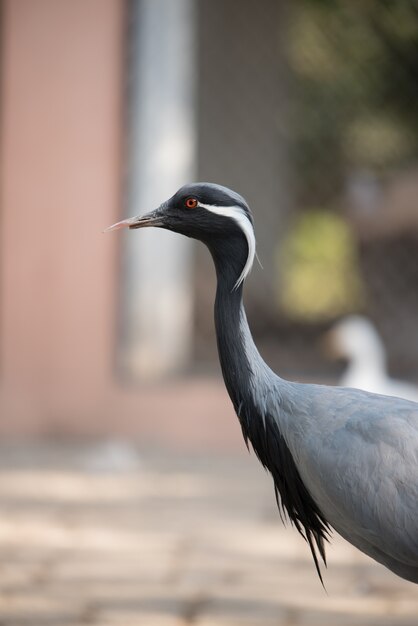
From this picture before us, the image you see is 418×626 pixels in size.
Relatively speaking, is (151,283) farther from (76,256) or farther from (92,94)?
(92,94)

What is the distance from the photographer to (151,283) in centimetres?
729

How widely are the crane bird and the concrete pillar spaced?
3912 mm

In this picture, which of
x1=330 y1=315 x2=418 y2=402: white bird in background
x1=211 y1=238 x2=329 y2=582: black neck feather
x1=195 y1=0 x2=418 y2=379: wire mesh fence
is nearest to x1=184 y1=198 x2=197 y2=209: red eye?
x1=211 y1=238 x2=329 y2=582: black neck feather

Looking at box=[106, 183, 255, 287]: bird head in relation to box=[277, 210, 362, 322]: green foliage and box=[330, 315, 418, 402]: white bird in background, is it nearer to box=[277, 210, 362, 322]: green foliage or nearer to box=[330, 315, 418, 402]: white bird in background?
box=[330, 315, 418, 402]: white bird in background

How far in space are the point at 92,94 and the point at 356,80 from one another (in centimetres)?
309

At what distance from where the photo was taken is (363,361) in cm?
646

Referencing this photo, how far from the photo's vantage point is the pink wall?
23.5 feet

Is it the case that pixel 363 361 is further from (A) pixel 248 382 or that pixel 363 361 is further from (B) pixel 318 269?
(B) pixel 318 269

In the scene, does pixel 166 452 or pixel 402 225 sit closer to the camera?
pixel 166 452

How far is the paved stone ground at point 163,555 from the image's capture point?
409 cm

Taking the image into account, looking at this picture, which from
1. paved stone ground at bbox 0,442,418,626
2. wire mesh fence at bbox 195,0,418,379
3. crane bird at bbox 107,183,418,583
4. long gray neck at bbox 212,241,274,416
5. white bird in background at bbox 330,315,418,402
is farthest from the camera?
wire mesh fence at bbox 195,0,418,379

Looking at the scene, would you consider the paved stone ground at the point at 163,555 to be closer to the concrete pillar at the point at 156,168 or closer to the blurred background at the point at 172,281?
the blurred background at the point at 172,281

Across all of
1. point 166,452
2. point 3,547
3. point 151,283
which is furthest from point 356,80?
point 3,547

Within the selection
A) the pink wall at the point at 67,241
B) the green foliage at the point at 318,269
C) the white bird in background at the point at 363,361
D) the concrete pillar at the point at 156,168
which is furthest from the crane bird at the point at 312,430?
the green foliage at the point at 318,269
